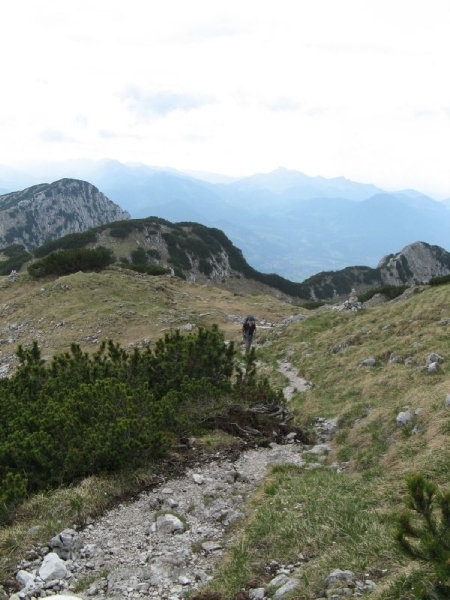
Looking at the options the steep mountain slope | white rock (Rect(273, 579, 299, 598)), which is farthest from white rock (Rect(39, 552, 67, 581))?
the steep mountain slope

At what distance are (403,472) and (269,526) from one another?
2.85m

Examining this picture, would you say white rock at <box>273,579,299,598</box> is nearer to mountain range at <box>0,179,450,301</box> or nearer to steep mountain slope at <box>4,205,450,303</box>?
mountain range at <box>0,179,450,301</box>

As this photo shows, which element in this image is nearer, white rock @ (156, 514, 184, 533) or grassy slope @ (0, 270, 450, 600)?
grassy slope @ (0, 270, 450, 600)

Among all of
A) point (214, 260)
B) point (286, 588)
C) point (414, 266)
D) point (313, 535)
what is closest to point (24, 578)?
point (286, 588)

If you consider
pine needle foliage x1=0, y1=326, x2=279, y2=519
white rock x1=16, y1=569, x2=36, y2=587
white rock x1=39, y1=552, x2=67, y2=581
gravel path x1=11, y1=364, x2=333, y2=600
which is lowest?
gravel path x1=11, y1=364, x2=333, y2=600

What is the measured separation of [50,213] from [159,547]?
183 m

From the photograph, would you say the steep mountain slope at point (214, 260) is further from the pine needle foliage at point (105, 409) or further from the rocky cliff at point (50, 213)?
the pine needle foliage at point (105, 409)

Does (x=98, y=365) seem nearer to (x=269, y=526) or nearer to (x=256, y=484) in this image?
(x=256, y=484)

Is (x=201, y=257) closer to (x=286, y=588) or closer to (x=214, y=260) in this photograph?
(x=214, y=260)

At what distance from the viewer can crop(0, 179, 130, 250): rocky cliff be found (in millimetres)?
160875

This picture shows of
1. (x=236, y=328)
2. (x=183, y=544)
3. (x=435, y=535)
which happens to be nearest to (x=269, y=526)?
(x=183, y=544)

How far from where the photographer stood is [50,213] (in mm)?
174625

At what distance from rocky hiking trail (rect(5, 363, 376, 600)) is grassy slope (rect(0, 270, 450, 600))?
0.38m

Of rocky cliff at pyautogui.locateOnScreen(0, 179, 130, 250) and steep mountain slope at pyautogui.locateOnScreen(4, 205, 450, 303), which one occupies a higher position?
rocky cliff at pyautogui.locateOnScreen(0, 179, 130, 250)
